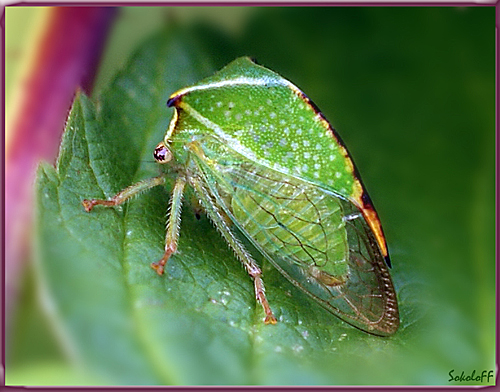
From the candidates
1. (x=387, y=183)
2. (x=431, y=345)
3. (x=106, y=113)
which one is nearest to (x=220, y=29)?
(x=106, y=113)

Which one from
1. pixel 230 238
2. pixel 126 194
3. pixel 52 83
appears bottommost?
pixel 230 238

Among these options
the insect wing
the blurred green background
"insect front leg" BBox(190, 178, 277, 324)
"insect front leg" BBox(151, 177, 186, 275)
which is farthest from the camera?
the insect wing

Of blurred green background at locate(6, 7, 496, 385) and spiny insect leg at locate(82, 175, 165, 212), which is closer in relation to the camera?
blurred green background at locate(6, 7, 496, 385)

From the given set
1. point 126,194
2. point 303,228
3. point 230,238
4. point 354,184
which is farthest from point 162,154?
point 354,184

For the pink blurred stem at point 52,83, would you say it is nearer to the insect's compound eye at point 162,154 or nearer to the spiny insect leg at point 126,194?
the spiny insect leg at point 126,194

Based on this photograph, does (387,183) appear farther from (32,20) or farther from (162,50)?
(32,20)

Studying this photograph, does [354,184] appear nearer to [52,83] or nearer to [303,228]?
[303,228]

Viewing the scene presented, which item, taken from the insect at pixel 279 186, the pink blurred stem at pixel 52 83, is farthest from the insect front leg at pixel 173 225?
the pink blurred stem at pixel 52 83

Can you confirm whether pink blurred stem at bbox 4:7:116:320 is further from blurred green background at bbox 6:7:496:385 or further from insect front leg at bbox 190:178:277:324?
insect front leg at bbox 190:178:277:324

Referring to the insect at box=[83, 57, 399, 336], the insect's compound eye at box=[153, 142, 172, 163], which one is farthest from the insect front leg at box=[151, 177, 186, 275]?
the insect's compound eye at box=[153, 142, 172, 163]
